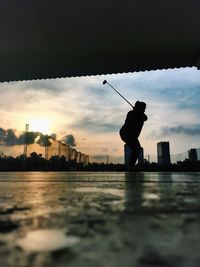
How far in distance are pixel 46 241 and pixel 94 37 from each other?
25.2 ft

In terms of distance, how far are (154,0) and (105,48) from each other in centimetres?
245

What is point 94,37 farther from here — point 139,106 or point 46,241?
point 46,241

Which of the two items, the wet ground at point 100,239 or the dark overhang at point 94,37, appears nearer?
the wet ground at point 100,239

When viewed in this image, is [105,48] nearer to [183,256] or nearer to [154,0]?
[154,0]

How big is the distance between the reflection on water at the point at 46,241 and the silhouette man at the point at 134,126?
300 inches

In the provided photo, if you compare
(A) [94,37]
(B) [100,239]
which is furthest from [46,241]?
(A) [94,37]

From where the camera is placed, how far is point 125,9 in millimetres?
6309

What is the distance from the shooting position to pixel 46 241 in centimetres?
48

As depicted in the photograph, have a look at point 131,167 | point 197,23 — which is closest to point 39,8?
point 197,23

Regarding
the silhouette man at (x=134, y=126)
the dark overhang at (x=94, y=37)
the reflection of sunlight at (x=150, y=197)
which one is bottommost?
the reflection of sunlight at (x=150, y=197)

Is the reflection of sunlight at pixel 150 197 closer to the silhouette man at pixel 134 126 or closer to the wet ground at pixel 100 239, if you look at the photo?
the wet ground at pixel 100 239

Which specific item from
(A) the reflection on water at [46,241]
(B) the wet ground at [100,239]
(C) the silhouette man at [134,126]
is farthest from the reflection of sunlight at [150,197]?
(C) the silhouette man at [134,126]

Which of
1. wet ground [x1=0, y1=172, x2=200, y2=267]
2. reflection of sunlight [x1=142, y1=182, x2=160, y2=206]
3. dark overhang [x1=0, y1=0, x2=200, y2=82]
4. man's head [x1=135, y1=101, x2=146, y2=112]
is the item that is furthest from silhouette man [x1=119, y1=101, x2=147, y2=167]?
wet ground [x1=0, y1=172, x2=200, y2=267]

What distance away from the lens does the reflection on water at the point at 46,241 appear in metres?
0.44
